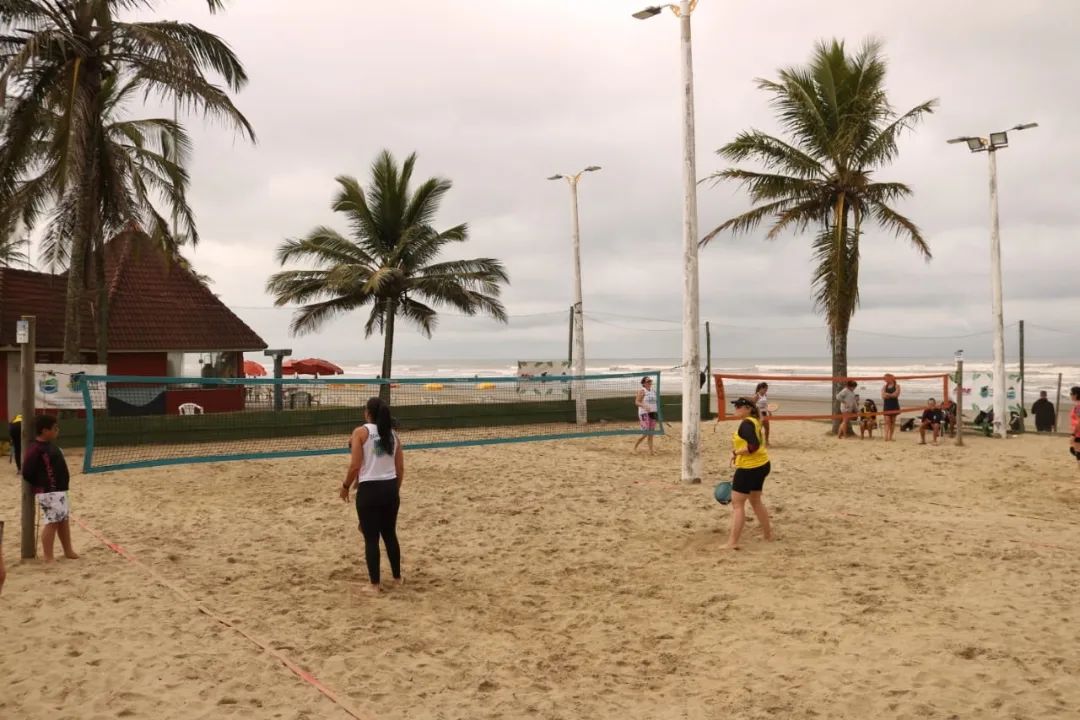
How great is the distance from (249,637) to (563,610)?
2258 mm

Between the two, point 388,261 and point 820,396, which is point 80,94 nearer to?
point 388,261

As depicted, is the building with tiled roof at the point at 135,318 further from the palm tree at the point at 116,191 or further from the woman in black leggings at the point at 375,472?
the woman in black leggings at the point at 375,472

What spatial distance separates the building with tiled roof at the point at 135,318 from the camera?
19844 millimetres

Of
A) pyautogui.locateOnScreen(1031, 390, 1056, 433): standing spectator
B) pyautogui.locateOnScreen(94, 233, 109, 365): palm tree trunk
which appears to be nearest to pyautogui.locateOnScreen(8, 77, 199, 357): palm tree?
pyautogui.locateOnScreen(94, 233, 109, 365): palm tree trunk

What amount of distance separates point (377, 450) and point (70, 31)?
1315cm

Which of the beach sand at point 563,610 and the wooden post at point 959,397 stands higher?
the wooden post at point 959,397

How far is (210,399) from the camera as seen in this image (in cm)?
2269

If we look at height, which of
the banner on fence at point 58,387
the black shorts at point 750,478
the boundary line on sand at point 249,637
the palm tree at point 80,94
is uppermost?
the palm tree at point 80,94

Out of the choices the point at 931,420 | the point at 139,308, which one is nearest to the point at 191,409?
the point at 139,308

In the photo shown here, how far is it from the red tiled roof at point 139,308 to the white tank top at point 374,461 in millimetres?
15042

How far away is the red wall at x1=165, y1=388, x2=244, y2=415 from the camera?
2119 cm

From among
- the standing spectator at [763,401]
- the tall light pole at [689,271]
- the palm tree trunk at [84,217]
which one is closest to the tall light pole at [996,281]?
the standing spectator at [763,401]

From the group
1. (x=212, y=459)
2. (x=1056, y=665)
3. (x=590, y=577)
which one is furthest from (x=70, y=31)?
(x=1056, y=665)

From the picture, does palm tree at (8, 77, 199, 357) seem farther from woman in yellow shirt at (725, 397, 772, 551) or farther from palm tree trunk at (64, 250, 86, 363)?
woman in yellow shirt at (725, 397, 772, 551)
